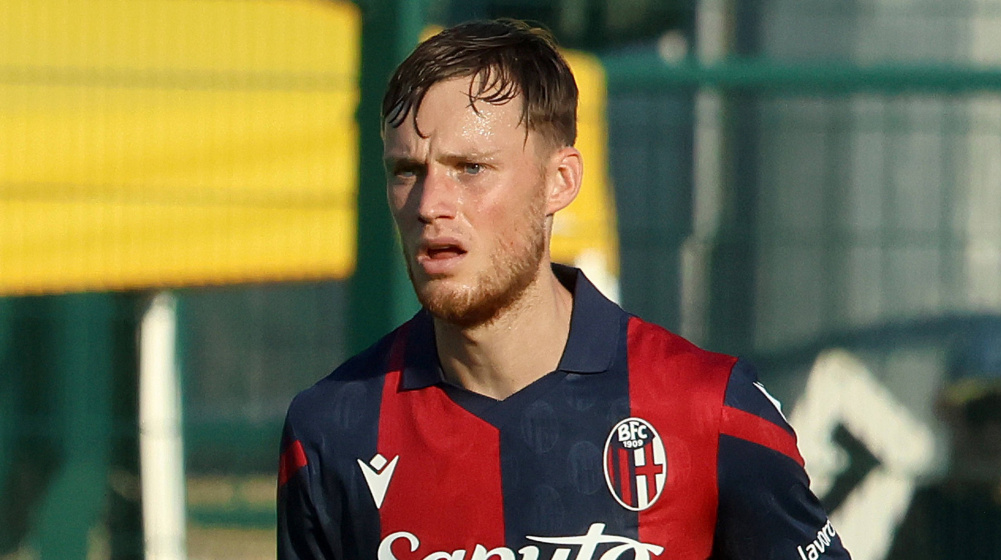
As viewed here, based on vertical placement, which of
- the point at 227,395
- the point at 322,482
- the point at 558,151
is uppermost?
the point at 558,151

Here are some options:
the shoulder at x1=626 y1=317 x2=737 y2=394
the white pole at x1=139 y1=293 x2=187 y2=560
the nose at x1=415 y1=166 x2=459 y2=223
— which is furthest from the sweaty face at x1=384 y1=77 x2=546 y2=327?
the white pole at x1=139 y1=293 x2=187 y2=560

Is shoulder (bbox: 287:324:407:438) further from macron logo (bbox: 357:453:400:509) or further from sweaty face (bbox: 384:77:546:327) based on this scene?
sweaty face (bbox: 384:77:546:327)

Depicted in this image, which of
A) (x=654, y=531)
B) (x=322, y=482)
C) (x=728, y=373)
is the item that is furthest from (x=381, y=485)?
(x=728, y=373)

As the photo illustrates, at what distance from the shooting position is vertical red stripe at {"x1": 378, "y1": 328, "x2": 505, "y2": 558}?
212 cm

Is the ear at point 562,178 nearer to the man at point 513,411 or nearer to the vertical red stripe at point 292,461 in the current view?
the man at point 513,411

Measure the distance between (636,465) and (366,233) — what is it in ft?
6.36

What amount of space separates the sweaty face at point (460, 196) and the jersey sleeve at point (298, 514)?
353 millimetres

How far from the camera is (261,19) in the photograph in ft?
13.3

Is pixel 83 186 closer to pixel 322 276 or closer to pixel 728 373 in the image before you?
pixel 322 276

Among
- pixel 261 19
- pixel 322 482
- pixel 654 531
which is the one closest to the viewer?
pixel 654 531

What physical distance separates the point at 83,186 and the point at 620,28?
1.69 m

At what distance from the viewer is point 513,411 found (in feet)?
7.16

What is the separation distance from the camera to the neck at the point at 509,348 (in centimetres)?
219

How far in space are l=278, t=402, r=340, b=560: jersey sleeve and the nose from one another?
0.46 meters
